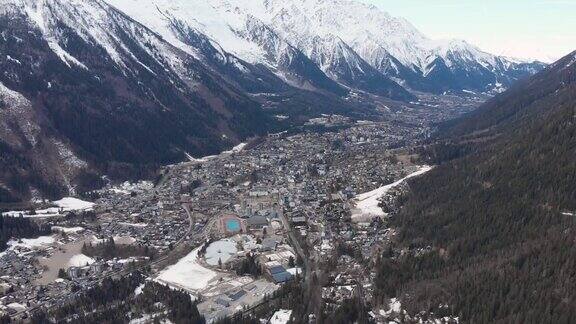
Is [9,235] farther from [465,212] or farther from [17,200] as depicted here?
[465,212]

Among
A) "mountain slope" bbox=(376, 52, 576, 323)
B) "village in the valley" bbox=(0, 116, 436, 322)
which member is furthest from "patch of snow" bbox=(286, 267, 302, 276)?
"mountain slope" bbox=(376, 52, 576, 323)

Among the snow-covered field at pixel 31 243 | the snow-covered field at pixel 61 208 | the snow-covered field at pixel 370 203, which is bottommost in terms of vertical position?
the snow-covered field at pixel 31 243

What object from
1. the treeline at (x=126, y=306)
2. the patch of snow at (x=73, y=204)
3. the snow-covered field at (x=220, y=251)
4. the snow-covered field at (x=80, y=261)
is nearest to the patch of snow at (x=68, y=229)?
the snow-covered field at (x=80, y=261)

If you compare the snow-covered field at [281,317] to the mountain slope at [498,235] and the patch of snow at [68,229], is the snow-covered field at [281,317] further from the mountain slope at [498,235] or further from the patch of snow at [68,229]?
the patch of snow at [68,229]

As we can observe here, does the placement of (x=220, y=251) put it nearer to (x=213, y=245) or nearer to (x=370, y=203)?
(x=213, y=245)

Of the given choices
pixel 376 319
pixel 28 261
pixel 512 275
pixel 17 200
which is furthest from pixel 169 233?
pixel 512 275

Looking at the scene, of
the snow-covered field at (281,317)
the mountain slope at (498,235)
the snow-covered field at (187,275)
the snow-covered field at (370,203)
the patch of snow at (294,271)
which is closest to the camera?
the mountain slope at (498,235)

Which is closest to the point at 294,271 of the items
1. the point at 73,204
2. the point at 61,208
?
the point at 61,208
